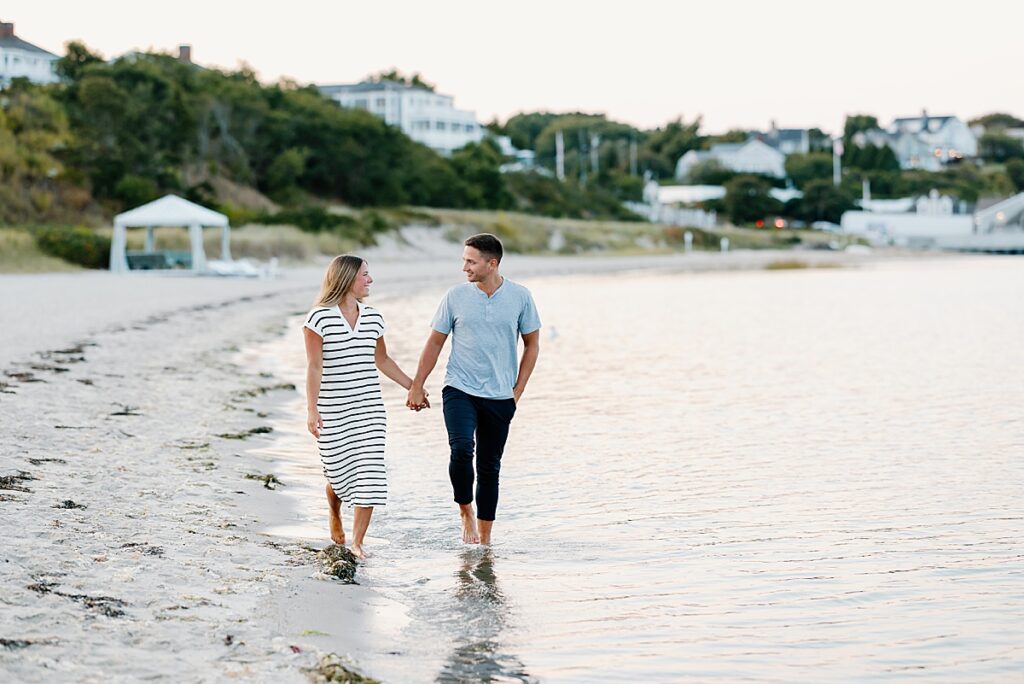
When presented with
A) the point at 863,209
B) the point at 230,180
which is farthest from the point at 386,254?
the point at 863,209

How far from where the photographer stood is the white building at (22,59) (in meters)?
63.1

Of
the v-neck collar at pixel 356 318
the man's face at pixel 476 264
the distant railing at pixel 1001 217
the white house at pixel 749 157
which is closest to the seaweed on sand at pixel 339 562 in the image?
the v-neck collar at pixel 356 318

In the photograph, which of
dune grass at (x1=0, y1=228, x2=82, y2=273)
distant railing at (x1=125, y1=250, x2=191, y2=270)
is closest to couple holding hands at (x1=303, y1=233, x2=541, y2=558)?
dune grass at (x1=0, y1=228, x2=82, y2=273)

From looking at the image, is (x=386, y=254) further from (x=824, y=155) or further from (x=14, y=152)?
(x=824, y=155)

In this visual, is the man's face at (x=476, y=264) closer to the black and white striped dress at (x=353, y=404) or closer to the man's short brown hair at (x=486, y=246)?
the man's short brown hair at (x=486, y=246)

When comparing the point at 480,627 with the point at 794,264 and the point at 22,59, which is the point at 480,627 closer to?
the point at 22,59

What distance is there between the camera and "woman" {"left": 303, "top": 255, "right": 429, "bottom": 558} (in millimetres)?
6805

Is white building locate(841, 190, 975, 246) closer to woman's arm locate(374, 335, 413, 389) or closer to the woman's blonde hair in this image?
woman's arm locate(374, 335, 413, 389)

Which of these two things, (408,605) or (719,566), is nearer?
(408,605)

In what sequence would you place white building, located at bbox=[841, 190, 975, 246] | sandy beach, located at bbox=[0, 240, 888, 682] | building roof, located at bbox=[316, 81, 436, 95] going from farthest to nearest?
building roof, located at bbox=[316, 81, 436, 95] → white building, located at bbox=[841, 190, 975, 246] → sandy beach, located at bbox=[0, 240, 888, 682]

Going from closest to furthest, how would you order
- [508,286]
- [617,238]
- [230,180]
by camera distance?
[508,286], [230,180], [617,238]

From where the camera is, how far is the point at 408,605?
6.51 meters

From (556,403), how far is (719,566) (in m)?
7.74

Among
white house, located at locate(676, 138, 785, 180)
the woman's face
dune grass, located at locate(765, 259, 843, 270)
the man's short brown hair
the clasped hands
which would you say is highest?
white house, located at locate(676, 138, 785, 180)
